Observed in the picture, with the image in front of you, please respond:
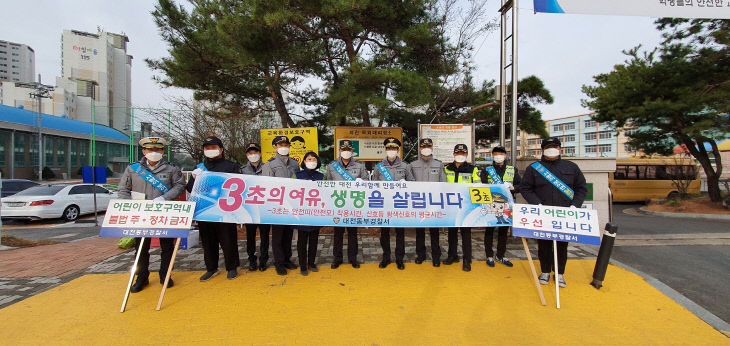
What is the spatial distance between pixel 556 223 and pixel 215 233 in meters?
4.23

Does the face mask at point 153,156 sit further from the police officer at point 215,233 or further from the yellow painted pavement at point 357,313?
the yellow painted pavement at point 357,313

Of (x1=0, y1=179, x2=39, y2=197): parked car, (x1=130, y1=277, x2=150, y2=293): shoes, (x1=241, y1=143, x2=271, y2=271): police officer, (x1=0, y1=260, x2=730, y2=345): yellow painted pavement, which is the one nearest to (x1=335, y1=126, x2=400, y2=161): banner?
(x1=241, y1=143, x2=271, y2=271): police officer

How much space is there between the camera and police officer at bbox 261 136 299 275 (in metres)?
3.97

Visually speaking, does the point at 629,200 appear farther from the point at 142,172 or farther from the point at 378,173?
the point at 142,172

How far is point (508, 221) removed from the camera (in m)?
3.72

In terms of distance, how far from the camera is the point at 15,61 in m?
89.8

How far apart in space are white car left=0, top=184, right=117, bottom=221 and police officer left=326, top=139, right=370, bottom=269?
33.5ft

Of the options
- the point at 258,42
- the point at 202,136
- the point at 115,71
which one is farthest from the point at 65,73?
the point at 258,42

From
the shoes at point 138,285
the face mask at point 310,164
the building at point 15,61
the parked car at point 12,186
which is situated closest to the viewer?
the shoes at point 138,285

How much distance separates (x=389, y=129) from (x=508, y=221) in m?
4.14

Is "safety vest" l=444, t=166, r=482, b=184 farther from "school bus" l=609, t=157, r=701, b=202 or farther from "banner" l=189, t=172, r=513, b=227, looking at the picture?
"school bus" l=609, t=157, r=701, b=202

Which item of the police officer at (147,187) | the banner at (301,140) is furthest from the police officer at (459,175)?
the banner at (301,140)

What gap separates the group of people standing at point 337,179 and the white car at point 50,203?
8497 millimetres

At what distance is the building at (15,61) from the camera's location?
8694 centimetres
